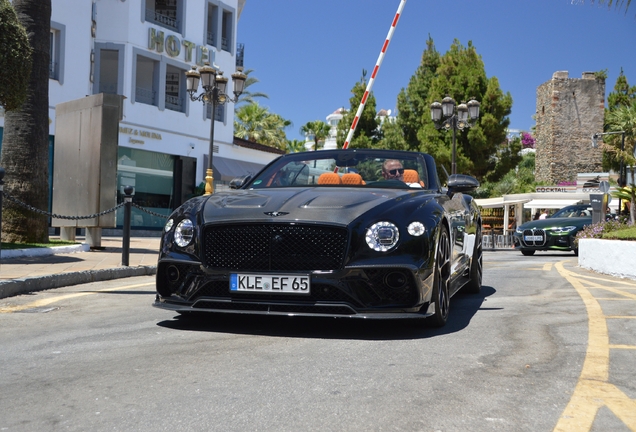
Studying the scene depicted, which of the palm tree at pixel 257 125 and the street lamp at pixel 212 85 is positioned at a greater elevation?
the palm tree at pixel 257 125

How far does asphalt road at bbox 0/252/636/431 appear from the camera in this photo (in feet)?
9.64

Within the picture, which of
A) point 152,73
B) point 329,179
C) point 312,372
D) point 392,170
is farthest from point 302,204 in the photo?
point 152,73

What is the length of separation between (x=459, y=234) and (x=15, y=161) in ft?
27.4

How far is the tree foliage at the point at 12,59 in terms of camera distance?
10445 mm

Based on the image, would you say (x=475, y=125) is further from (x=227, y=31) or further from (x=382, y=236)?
(x=382, y=236)

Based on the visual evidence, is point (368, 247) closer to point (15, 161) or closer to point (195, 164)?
point (15, 161)

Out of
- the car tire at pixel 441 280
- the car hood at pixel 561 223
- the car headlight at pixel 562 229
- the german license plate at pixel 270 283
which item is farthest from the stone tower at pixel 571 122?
the german license plate at pixel 270 283

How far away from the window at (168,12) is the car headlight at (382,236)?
82.2 feet

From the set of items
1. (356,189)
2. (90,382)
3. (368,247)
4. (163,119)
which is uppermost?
(163,119)

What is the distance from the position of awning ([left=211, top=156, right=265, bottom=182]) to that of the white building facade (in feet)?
0.19

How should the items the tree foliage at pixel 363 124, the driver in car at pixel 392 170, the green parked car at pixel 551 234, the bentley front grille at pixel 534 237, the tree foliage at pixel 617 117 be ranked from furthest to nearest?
the tree foliage at pixel 617 117 → the tree foliage at pixel 363 124 → the bentley front grille at pixel 534 237 → the green parked car at pixel 551 234 → the driver in car at pixel 392 170

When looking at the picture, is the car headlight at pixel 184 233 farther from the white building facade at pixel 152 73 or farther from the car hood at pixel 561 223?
the white building facade at pixel 152 73

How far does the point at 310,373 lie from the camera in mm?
3711

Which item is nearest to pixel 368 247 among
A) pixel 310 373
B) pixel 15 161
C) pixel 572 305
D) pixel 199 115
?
pixel 310 373
